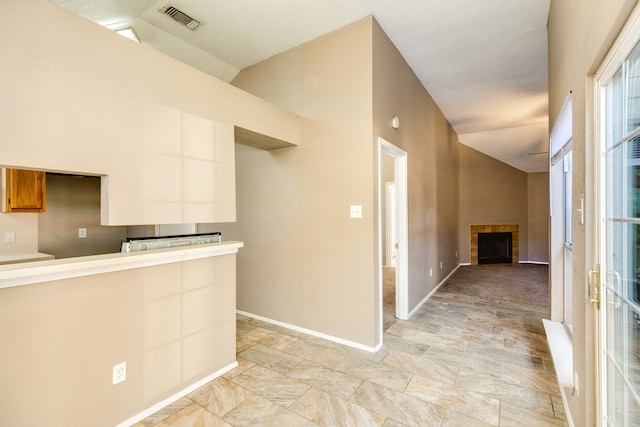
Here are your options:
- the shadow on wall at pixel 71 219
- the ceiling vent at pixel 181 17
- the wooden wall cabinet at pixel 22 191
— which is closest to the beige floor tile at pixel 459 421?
the ceiling vent at pixel 181 17

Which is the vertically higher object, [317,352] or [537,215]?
[537,215]

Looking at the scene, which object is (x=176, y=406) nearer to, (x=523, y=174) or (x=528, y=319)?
(x=528, y=319)

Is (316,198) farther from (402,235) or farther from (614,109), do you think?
(614,109)

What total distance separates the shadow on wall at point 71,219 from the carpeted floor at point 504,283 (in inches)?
229

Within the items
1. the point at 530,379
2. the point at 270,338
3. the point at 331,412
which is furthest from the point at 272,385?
the point at 530,379

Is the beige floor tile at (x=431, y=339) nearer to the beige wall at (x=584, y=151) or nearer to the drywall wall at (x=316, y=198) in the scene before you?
the drywall wall at (x=316, y=198)

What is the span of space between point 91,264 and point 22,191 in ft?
10.1

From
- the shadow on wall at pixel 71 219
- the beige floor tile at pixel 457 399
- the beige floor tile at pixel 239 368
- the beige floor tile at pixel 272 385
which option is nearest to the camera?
the beige floor tile at pixel 457 399

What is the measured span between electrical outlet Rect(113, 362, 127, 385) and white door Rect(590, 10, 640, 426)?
2.42 metres

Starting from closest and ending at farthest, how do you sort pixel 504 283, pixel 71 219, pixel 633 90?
pixel 633 90, pixel 71 219, pixel 504 283

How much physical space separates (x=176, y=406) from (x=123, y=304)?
80 centimetres

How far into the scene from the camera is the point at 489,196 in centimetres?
720

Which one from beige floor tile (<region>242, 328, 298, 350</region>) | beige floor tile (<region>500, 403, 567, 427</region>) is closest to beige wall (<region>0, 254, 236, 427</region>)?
beige floor tile (<region>242, 328, 298, 350</region>)

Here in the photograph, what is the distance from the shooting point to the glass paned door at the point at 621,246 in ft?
3.21
